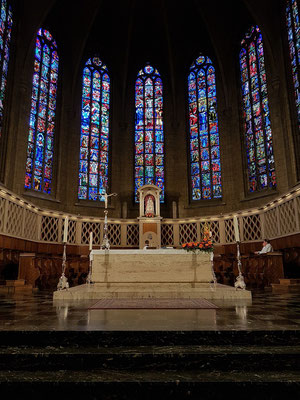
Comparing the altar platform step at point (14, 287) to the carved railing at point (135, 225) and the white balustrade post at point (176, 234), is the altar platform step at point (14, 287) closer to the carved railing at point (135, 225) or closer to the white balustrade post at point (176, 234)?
the carved railing at point (135, 225)

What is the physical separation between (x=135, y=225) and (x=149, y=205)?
5.10 feet

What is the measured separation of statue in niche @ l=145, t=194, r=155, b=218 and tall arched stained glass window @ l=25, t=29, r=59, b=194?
4.93m

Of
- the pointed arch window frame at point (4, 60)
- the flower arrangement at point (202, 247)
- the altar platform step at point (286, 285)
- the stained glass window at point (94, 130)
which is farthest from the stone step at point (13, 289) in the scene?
the stained glass window at point (94, 130)

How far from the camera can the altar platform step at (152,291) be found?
237 inches

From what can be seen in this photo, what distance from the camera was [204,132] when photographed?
1773 cm
